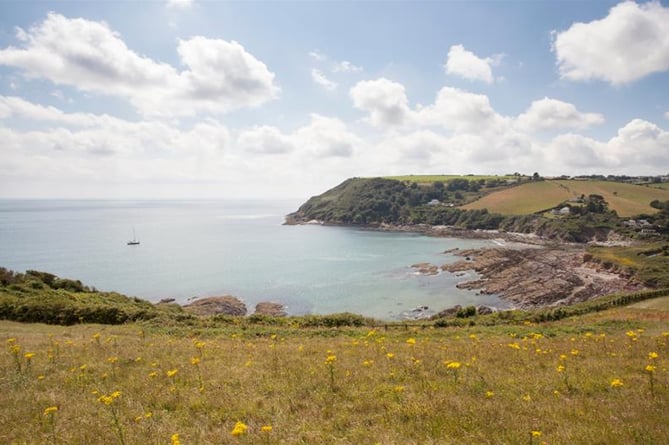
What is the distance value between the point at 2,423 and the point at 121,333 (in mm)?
12778

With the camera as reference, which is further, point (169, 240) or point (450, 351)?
point (169, 240)

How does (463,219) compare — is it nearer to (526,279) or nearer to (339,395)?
(526,279)

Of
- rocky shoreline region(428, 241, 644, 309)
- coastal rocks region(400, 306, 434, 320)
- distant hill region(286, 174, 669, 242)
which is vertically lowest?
coastal rocks region(400, 306, 434, 320)

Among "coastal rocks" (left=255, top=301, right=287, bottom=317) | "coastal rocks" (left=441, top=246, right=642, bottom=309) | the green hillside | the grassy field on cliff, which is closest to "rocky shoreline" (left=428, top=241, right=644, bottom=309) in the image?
"coastal rocks" (left=441, top=246, right=642, bottom=309)

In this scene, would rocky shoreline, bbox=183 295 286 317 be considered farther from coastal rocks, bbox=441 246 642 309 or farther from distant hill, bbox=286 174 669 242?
distant hill, bbox=286 174 669 242

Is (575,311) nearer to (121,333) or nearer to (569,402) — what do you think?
(569,402)

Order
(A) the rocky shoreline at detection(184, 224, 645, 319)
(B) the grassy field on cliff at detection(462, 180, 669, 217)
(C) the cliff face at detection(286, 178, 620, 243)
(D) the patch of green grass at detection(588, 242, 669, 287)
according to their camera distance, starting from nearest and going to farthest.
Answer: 1. (A) the rocky shoreline at detection(184, 224, 645, 319)
2. (D) the patch of green grass at detection(588, 242, 669, 287)
3. (C) the cliff face at detection(286, 178, 620, 243)
4. (B) the grassy field on cliff at detection(462, 180, 669, 217)

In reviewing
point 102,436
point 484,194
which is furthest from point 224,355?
point 484,194

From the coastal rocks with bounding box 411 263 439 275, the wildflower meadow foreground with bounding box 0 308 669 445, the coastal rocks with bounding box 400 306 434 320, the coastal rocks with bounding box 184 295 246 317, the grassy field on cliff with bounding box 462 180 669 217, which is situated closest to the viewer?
the wildflower meadow foreground with bounding box 0 308 669 445

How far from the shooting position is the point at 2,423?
729cm

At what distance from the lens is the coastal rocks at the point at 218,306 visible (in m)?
51.7

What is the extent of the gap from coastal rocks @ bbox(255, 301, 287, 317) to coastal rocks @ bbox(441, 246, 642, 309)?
33.7m

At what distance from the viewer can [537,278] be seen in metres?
67.0

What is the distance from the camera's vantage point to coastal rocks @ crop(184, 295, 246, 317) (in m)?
51.7
